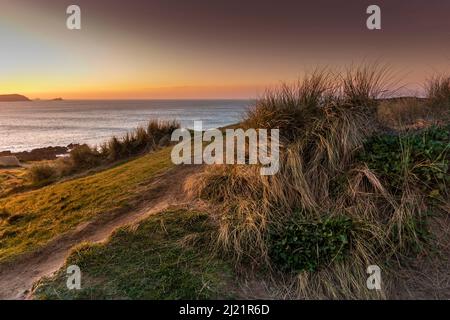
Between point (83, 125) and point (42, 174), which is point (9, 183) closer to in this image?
point (42, 174)

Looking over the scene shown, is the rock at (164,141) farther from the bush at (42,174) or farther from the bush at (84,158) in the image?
the bush at (42,174)

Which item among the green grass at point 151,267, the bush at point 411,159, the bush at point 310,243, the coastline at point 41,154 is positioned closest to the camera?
the green grass at point 151,267

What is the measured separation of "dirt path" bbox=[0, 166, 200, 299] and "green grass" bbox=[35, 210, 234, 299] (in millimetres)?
480

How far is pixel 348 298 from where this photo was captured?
14.0 ft

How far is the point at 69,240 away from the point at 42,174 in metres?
8.56

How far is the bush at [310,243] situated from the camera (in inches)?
181

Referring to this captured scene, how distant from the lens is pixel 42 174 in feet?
43.5

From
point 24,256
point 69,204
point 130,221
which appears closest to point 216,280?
point 130,221

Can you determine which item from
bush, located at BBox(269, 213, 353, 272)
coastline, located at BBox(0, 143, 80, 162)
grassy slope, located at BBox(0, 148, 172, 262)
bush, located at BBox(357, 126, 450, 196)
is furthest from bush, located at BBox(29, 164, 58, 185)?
coastline, located at BBox(0, 143, 80, 162)

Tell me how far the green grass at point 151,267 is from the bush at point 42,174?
914cm

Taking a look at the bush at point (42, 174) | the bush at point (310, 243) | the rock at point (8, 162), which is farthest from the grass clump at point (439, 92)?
the rock at point (8, 162)

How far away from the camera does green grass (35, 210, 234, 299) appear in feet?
14.0
